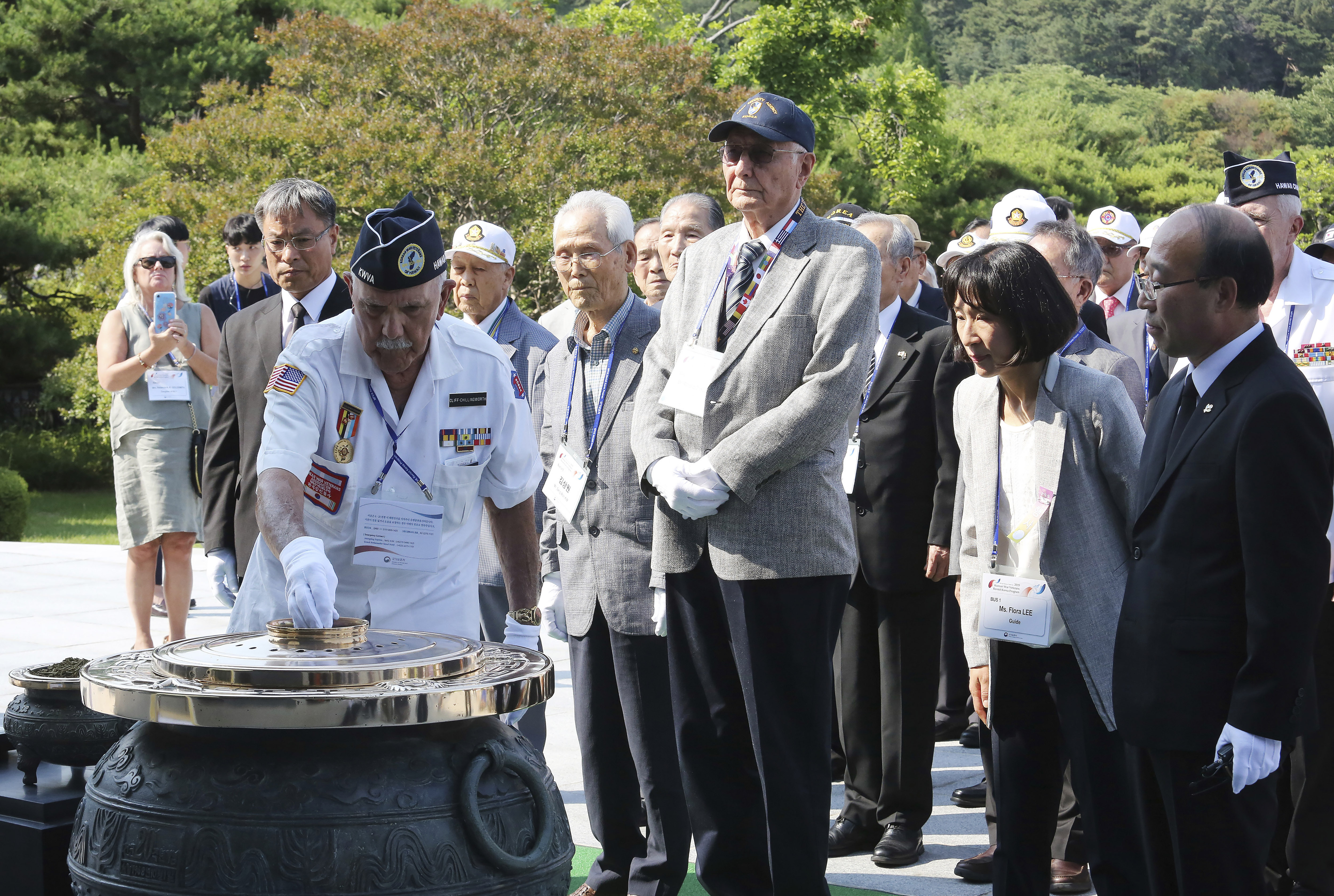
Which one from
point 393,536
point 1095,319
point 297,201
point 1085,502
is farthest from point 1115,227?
point 393,536

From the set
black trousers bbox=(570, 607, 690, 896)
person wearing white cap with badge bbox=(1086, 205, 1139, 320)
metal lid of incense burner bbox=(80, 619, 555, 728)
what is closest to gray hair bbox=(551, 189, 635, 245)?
black trousers bbox=(570, 607, 690, 896)

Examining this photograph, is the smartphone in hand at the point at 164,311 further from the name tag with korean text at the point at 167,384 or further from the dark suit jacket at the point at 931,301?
the dark suit jacket at the point at 931,301

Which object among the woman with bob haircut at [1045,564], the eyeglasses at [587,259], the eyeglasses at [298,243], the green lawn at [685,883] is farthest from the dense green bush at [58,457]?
the woman with bob haircut at [1045,564]

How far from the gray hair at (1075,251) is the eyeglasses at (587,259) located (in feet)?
5.33

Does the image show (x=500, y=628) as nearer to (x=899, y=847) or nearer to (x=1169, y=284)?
(x=899, y=847)

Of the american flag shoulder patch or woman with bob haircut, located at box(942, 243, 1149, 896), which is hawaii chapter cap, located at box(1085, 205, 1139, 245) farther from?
the american flag shoulder patch

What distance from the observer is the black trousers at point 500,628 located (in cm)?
496

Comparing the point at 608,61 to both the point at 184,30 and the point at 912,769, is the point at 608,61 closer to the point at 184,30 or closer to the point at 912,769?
the point at 184,30

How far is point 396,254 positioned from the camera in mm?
3227

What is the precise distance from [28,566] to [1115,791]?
10829 mm

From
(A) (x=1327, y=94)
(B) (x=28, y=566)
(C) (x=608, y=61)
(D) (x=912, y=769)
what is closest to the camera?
(D) (x=912, y=769)

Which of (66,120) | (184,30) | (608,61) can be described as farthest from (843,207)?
(66,120)

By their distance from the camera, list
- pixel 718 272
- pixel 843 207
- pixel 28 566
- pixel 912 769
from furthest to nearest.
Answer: pixel 28 566 < pixel 843 207 < pixel 912 769 < pixel 718 272

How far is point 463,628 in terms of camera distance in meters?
3.46
